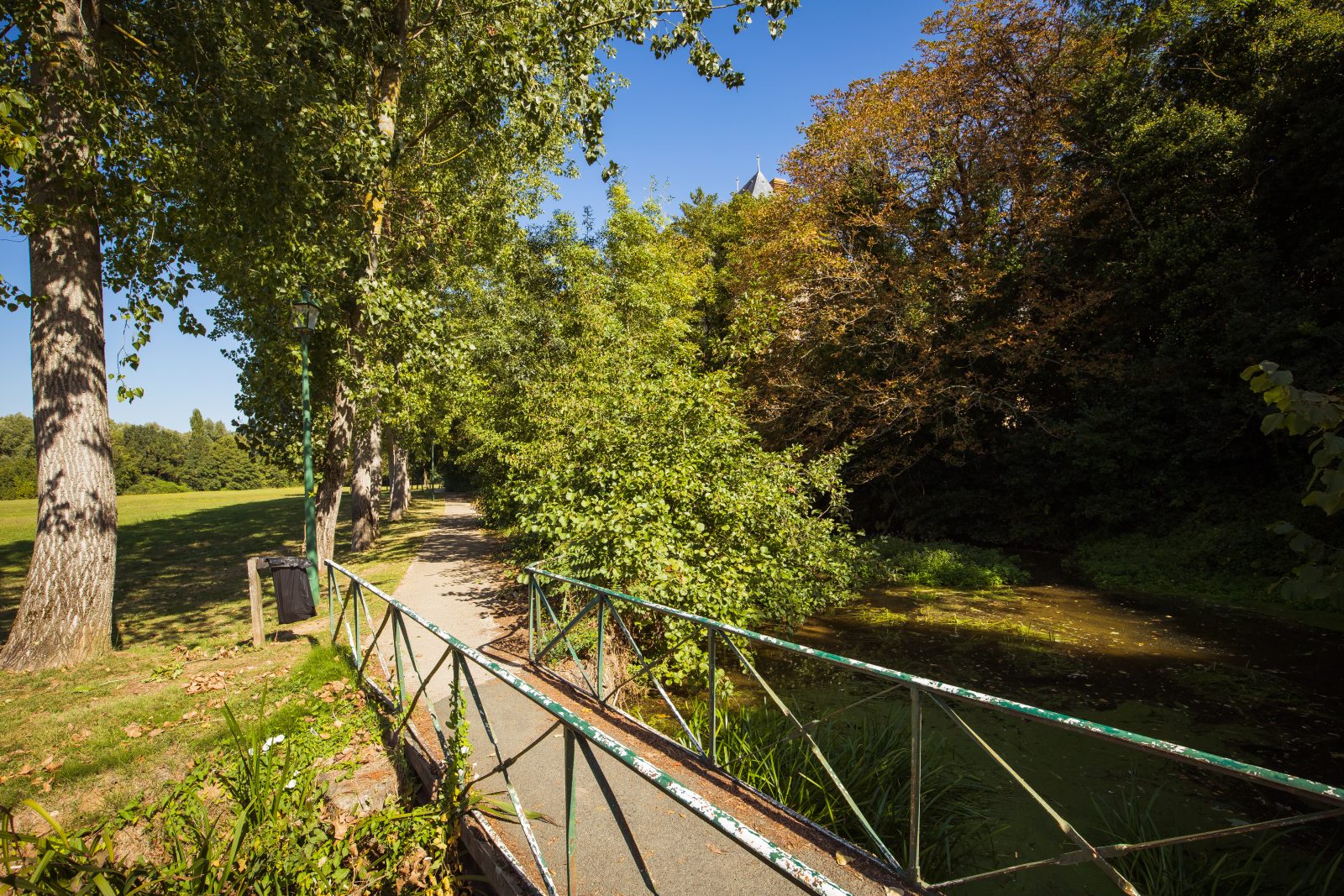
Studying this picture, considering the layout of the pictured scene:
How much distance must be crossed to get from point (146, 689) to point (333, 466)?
475 centimetres

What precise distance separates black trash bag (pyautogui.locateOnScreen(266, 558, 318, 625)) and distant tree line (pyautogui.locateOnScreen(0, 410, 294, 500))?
4705 cm

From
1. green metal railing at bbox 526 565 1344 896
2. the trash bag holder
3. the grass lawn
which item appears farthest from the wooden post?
green metal railing at bbox 526 565 1344 896

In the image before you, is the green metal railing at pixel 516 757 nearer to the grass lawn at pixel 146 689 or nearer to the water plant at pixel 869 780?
the grass lawn at pixel 146 689

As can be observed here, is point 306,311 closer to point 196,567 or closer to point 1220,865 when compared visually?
point 196,567

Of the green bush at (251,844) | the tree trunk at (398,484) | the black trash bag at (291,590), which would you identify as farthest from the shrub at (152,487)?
the green bush at (251,844)

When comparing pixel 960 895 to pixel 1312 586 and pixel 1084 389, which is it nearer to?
pixel 1312 586

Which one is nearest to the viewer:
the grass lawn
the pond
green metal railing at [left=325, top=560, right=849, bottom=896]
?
green metal railing at [left=325, top=560, right=849, bottom=896]

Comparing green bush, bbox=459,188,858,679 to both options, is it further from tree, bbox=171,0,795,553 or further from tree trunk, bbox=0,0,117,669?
tree trunk, bbox=0,0,117,669

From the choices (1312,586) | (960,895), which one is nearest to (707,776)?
(960,895)

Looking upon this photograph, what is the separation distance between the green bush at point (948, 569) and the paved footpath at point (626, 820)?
8864 millimetres

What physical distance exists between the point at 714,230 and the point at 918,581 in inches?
793

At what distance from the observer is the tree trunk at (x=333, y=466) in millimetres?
9750

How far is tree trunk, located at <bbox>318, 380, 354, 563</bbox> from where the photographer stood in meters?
9.75

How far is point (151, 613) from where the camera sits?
29.0 ft
